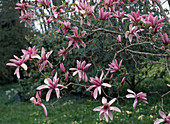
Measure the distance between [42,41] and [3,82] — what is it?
5668mm

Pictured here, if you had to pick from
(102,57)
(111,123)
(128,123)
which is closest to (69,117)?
(111,123)

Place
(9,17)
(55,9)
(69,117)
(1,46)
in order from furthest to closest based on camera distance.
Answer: (9,17) < (1,46) < (69,117) < (55,9)

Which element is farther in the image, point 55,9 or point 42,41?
point 42,41

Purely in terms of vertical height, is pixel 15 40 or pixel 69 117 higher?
pixel 15 40

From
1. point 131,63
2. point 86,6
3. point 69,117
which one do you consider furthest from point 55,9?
point 131,63

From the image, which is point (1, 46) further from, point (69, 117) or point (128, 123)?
point (128, 123)

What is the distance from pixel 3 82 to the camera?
36.8 feet

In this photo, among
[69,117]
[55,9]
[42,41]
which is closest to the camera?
[55,9]

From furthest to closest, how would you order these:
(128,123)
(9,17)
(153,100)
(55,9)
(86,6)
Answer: (9,17), (153,100), (128,123), (55,9), (86,6)

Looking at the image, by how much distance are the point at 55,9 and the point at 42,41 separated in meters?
5.12

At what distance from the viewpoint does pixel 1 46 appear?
10797mm

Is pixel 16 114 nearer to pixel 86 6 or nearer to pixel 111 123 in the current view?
pixel 111 123

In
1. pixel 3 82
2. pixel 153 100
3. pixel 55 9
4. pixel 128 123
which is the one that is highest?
pixel 55 9

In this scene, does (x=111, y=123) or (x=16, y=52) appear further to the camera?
(x=16, y=52)
